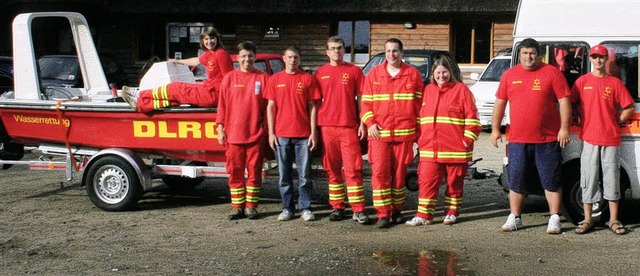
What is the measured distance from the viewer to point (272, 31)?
3159 centimetres

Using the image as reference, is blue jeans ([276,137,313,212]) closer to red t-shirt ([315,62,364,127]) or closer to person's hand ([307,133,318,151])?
person's hand ([307,133,318,151])

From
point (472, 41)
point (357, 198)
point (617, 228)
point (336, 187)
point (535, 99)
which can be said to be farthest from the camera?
point (472, 41)

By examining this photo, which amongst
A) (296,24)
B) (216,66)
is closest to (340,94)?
Answer: (216,66)

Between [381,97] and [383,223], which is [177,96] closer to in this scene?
[381,97]

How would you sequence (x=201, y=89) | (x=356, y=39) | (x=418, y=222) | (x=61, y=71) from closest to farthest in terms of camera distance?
(x=418, y=222)
(x=201, y=89)
(x=61, y=71)
(x=356, y=39)

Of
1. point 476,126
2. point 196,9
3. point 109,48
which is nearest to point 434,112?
point 476,126

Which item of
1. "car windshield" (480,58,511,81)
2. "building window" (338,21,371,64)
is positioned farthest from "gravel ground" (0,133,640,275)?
"building window" (338,21,371,64)

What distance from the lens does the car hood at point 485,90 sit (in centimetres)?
1986

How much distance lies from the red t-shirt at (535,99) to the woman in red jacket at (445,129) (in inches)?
17.9

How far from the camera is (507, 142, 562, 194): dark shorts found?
31.2 feet

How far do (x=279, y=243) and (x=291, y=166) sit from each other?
1.34 metres

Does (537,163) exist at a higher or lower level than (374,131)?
lower

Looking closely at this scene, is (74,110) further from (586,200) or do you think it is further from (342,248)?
(586,200)

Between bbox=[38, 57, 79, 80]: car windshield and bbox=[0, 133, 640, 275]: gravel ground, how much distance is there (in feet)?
35.8
